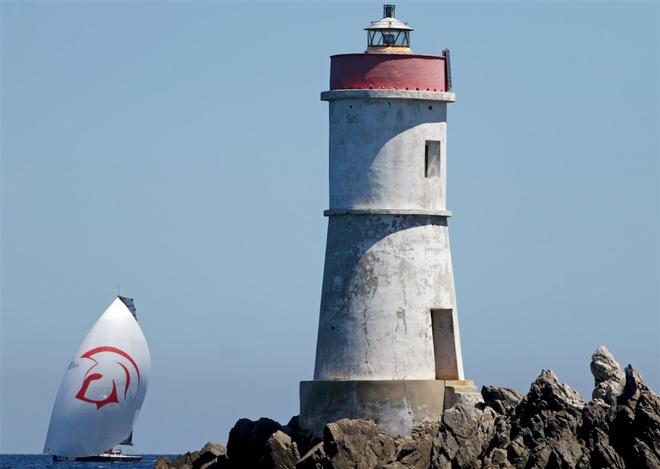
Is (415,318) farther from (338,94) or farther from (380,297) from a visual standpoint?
(338,94)

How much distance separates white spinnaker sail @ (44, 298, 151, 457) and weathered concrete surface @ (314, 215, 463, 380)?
2060 centimetres

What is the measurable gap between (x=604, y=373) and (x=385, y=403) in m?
3.44

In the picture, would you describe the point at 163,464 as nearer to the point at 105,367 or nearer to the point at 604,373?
the point at 604,373

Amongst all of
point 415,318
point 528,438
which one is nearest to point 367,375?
point 415,318

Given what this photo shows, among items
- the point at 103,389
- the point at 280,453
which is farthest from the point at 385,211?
the point at 103,389

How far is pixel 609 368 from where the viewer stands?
33656 mm

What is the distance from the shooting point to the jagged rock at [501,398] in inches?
1339

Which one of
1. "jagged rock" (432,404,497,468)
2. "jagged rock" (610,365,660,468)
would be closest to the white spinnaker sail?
"jagged rock" (432,404,497,468)

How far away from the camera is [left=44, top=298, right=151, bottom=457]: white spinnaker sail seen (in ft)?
180

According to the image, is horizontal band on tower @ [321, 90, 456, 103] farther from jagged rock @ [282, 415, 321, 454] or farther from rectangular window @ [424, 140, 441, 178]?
jagged rock @ [282, 415, 321, 454]

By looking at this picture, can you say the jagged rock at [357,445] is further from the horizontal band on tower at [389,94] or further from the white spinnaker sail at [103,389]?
the white spinnaker sail at [103,389]

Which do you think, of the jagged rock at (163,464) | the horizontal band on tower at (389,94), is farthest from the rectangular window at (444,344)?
the jagged rock at (163,464)

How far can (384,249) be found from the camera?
114 feet

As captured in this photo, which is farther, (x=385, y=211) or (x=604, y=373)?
(x=385, y=211)
